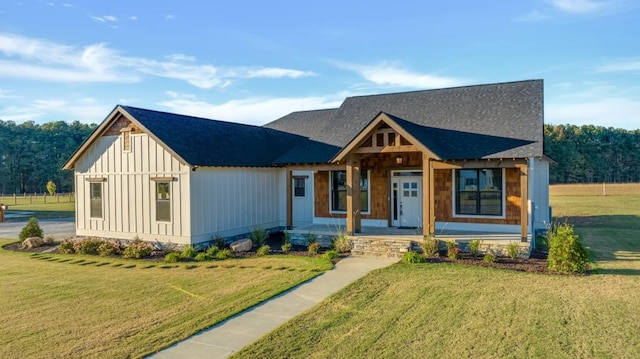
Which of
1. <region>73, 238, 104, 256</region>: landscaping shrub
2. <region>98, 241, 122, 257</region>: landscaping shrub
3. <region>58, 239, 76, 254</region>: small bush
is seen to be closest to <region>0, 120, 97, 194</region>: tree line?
<region>58, 239, 76, 254</region>: small bush

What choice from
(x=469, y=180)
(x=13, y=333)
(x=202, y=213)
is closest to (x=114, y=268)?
(x=202, y=213)

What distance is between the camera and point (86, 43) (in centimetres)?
1797

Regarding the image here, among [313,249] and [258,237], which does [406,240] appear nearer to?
[313,249]

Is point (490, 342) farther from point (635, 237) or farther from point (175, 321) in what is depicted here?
point (635, 237)

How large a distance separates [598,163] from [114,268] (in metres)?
89.6

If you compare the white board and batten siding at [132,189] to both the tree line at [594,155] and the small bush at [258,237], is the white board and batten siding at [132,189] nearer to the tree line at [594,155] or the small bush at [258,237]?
the small bush at [258,237]

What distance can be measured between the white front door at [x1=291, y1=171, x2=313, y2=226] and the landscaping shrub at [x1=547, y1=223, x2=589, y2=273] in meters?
9.93

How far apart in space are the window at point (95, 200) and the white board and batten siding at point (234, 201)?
196 inches

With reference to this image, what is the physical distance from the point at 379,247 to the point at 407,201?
357 cm

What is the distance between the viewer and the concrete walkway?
654 centimetres

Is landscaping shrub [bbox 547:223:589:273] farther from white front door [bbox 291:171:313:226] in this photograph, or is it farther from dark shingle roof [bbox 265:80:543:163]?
white front door [bbox 291:171:313:226]

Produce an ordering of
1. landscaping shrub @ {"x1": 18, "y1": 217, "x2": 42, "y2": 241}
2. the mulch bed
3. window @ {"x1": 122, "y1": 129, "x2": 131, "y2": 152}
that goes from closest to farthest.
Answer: the mulch bed, window @ {"x1": 122, "y1": 129, "x2": 131, "y2": 152}, landscaping shrub @ {"x1": 18, "y1": 217, "x2": 42, "y2": 241}

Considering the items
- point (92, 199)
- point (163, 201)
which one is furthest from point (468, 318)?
point (92, 199)

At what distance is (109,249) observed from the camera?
597 inches
